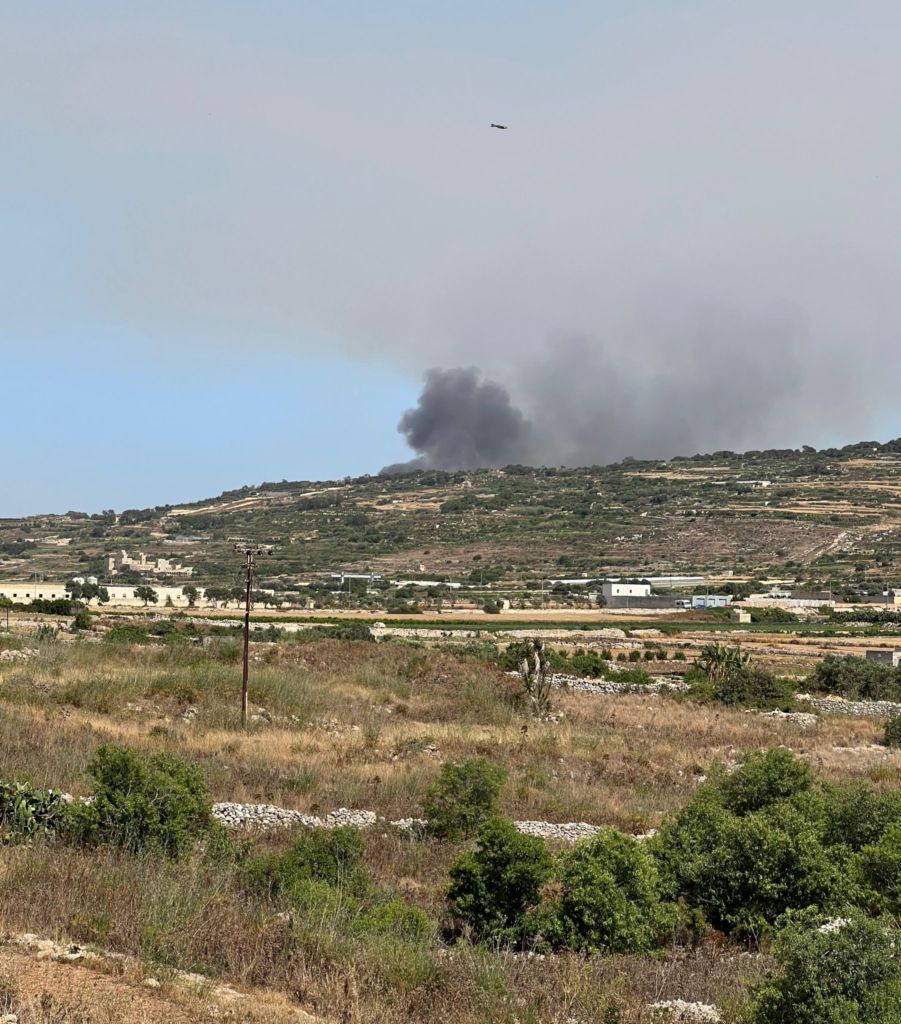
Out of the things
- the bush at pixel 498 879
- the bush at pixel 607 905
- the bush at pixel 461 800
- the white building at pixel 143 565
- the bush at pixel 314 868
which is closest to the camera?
the bush at pixel 607 905

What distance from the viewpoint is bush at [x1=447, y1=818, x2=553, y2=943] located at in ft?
36.5

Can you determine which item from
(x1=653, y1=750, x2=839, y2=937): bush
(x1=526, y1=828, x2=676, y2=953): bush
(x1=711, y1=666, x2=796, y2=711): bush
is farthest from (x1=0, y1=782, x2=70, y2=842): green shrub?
(x1=711, y1=666, x2=796, y2=711): bush

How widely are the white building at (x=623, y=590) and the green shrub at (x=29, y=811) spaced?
8589 cm

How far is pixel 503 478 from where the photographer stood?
620 ft

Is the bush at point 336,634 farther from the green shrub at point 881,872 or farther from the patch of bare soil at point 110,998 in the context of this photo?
the patch of bare soil at point 110,998

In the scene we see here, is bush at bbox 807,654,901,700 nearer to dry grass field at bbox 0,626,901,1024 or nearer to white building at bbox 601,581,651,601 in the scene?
dry grass field at bbox 0,626,901,1024

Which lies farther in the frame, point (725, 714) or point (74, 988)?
point (725, 714)

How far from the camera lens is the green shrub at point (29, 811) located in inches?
482

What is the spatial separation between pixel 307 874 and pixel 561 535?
12744 cm

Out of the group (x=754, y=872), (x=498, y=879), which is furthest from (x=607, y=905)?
(x=754, y=872)

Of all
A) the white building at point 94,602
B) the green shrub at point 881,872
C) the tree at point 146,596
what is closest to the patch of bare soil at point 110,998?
the green shrub at point 881,872

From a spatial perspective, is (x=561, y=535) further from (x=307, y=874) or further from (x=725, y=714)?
(x=307, y=874)

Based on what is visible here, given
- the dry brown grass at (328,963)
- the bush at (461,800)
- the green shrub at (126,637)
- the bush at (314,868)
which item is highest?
the dry brown grass at (328,963)

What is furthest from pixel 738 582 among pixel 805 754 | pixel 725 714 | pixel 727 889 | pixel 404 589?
pixel 727 889
